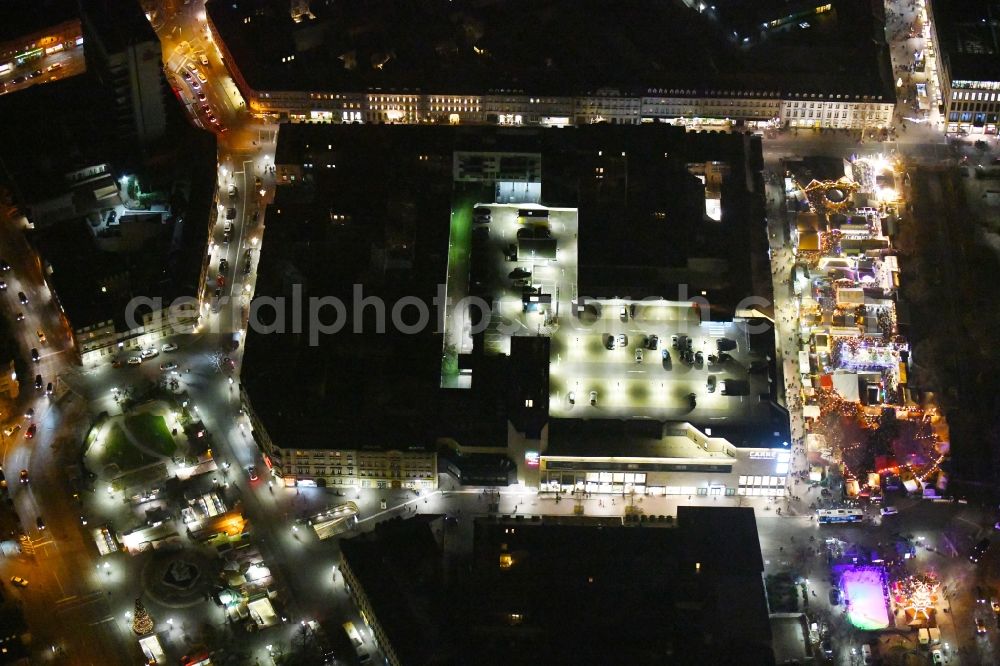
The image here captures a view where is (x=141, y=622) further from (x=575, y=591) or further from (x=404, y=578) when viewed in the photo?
(x=575, y=591)

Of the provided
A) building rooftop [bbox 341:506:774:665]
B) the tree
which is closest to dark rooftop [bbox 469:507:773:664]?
building rooftop [bbox 341:506:774:665]

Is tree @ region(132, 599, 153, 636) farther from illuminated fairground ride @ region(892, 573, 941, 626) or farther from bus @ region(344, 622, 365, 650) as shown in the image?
illuminated fairground ride @ region(892, 573, 941, 626)

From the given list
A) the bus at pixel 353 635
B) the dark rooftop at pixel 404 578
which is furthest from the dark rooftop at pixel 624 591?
the bus at pixel 353 635

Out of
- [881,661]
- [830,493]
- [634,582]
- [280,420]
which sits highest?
[280,420]

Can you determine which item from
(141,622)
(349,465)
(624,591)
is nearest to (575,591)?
(624,591)

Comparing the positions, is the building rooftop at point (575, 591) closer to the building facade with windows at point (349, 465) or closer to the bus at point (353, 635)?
the bus at point (353, 635)

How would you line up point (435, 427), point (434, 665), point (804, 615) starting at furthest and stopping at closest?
point (435, 427)
point (804, 615)
point (434, 665)

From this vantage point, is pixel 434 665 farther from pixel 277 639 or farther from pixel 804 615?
pixel 804 615

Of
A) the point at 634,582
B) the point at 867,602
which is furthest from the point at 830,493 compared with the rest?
the point at 634,582
